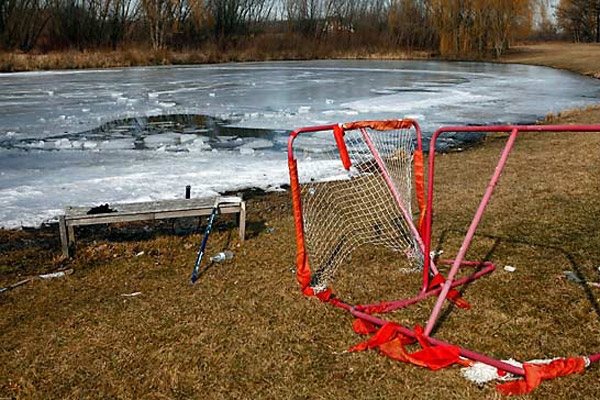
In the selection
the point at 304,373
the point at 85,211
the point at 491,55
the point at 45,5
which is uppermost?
the point at 45,5

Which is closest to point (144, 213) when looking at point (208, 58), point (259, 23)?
point (208, 58)

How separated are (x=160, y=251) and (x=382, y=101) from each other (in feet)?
46.5

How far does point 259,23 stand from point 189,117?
50.9 metres

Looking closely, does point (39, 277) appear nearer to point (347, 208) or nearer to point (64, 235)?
point (64, 235)

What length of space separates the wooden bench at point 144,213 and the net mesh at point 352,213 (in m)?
0.91

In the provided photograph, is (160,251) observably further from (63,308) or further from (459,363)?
(459,363)

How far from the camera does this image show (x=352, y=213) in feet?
22.8

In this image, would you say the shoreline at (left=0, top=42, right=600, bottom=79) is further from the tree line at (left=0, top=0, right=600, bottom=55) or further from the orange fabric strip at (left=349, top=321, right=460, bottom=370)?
the orange fabric strip at (left=349, top=321, right=460, bottom=370)

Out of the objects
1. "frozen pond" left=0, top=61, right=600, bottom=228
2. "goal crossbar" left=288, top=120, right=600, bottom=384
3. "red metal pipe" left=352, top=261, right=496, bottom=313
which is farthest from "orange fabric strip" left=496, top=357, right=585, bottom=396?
"frozen pond" left=0, top=61, right=600, bottom=228

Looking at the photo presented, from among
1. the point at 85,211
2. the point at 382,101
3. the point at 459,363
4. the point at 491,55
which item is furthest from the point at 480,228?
the point at 491,55

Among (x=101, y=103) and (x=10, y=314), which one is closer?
(x=10, y=314)

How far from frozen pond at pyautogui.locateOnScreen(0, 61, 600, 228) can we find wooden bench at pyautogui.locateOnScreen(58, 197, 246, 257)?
4.82 ft

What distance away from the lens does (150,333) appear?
4.24m

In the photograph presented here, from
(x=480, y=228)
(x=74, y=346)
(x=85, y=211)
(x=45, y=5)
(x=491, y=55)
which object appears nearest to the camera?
(x=74, y=346)
